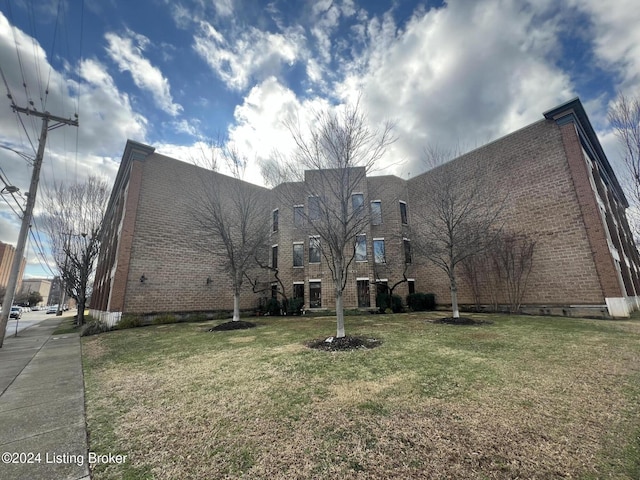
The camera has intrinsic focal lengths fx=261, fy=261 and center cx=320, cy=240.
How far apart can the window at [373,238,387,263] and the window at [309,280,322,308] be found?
471 cm

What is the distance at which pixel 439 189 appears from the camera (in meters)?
12.5

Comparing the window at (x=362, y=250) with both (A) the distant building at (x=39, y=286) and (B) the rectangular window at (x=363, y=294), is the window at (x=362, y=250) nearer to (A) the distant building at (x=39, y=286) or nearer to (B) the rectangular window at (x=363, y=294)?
(B) the rectangular window at (x=363, y=294)

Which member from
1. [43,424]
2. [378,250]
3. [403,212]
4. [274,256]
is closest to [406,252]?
[378,250]

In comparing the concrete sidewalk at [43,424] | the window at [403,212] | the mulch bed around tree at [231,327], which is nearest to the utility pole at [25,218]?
the concrete sidewalk at [43,424]

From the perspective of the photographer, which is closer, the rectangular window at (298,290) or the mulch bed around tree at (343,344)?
the mulch bed around tree at (343,344)

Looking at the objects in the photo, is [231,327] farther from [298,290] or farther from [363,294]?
[363,294]

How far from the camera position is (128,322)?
45.1ft

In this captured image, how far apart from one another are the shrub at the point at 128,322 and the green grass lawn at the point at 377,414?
8.57m

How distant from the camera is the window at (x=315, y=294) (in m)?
19.3

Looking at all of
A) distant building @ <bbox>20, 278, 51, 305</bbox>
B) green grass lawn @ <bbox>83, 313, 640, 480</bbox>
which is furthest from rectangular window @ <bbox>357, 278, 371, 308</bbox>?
distant building @ <bbox>20, 278, 51, 305</bbox>

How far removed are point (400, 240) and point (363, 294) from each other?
17.1 ft

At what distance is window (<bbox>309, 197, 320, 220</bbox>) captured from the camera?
8.41 metres

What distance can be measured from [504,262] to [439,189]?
6.39 m

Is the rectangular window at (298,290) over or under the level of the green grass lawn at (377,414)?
over
